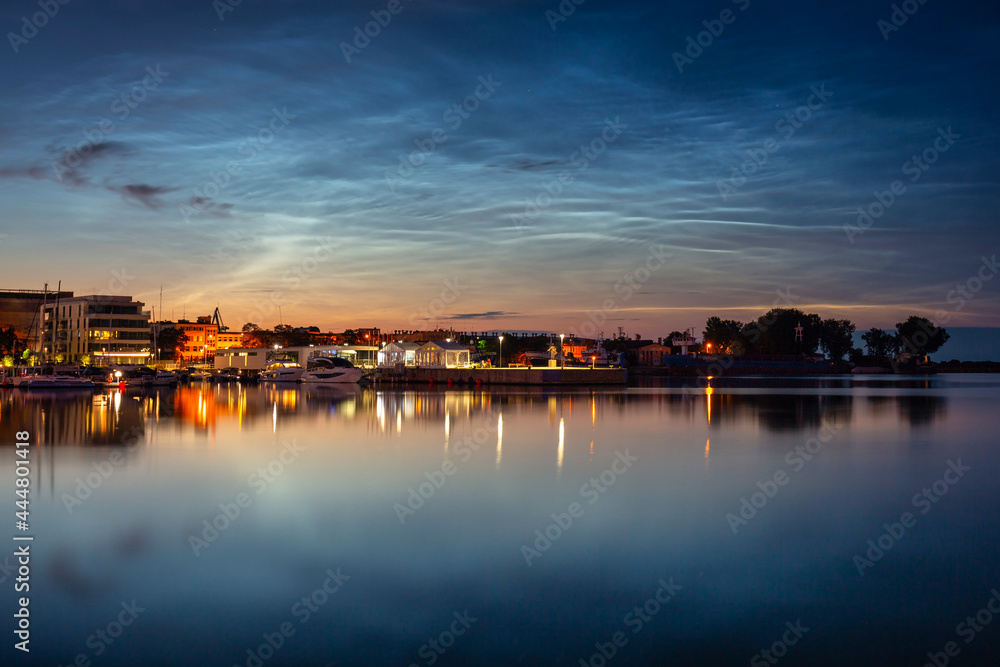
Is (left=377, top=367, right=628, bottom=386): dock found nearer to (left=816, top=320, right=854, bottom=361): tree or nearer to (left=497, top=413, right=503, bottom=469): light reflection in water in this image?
(left=497, top=413, right=503, bottom=469): light reflection in water

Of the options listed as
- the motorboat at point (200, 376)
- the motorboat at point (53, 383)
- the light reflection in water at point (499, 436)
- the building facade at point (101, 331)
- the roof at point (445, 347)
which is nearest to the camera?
the light reflection in water at point (499, 436)

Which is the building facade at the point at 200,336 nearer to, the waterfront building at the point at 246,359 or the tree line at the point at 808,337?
the waterfront building at the point at 246,359

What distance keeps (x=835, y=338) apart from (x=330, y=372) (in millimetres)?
116809

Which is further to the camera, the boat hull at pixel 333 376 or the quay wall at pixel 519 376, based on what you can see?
the boat hull at pixel 333 376

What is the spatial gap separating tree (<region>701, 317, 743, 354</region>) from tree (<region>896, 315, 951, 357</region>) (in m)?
37.4

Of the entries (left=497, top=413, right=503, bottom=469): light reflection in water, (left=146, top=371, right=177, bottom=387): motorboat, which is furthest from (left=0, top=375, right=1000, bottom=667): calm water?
(left=146, top=371, right=177, bottom=387): motorboat

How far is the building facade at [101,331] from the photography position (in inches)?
4289

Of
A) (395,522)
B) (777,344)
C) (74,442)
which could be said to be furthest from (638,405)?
(777,344)

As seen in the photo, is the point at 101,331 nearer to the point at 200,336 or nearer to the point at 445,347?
the point at 445,347

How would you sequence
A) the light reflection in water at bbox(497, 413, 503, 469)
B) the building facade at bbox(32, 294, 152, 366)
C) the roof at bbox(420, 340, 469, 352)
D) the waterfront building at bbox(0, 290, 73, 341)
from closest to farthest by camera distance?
1. the light reflection in water at bbox(497, 413, 503, 469)
2. the roof at bbox(420, 340, 469, 352)
3. the building facade at bbox(32, 294, 152, 366)
4. the waterfront building at bbox(0, 290, 73, 341)

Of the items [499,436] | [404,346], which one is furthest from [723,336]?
[499,436]

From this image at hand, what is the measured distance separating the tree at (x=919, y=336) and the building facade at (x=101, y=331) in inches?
6190

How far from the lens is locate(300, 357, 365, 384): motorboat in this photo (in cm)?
8631

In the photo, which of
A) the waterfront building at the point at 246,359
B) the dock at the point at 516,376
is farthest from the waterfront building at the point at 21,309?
the dock at the point at 516,376
